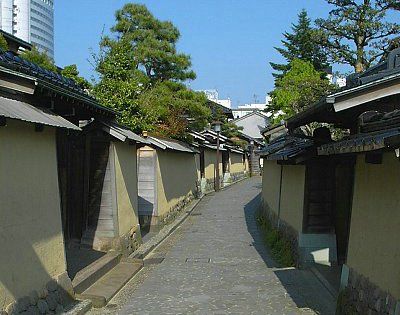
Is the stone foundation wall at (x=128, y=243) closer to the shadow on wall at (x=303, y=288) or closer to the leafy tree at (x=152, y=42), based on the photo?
the shadow on wall at (x=303, y=288)

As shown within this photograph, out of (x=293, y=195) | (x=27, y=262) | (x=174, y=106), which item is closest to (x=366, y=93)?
(x=27, y=262)

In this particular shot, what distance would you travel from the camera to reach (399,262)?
6023mm

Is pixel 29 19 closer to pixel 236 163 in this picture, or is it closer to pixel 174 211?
pixel 236 163

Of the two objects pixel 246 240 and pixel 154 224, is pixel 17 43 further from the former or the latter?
pixel 246 240

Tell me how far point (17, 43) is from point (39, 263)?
1263 centimetres

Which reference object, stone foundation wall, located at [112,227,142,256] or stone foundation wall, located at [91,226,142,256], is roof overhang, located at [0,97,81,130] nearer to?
stone foundation wall, located at [91,226,142,256]

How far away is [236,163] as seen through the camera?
180 ft

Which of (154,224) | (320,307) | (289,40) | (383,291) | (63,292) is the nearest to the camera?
(383,291)

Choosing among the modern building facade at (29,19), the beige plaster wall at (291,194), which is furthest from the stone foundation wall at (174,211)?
the modern building facade at (29,19)

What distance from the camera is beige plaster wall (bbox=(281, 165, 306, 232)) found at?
1262cm

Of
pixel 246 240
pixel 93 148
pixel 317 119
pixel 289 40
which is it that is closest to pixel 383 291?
pixel 317 119

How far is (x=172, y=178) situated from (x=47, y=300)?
52.1 ft

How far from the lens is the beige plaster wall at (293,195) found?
1262 centimetres

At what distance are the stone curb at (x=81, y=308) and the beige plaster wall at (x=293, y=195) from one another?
566 cm
